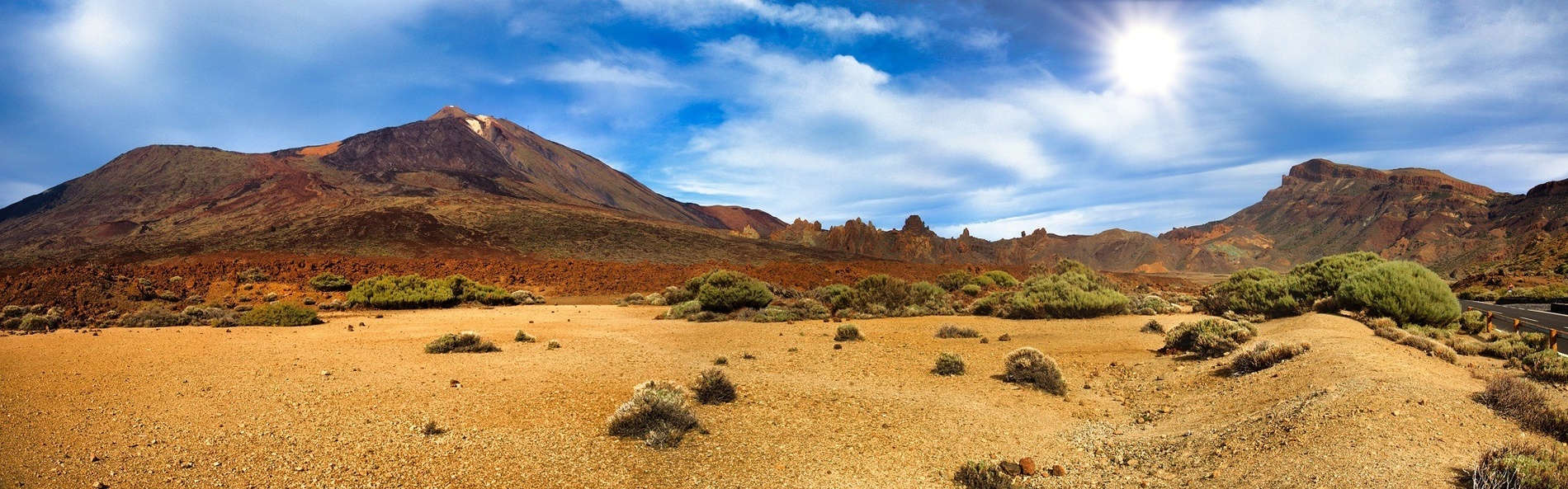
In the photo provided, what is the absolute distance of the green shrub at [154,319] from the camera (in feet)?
44.5

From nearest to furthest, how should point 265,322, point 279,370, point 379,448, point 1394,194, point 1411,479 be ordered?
1. point 1411,479
2. point 379,448
3. point 279,370
4. point 265,322
5. point 1394,194

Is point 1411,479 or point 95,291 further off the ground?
point 95,291

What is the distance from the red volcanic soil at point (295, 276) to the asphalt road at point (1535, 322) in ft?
61.1

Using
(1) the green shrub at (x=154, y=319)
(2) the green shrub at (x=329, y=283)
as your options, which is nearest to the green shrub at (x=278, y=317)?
(1) the green shrub at (x=154, y=319)

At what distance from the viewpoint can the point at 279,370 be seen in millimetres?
7777

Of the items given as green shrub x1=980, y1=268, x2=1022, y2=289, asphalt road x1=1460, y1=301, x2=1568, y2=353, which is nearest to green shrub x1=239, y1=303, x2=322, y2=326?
asphalt road x1=1460, y1=301, x2=1568, y2=353

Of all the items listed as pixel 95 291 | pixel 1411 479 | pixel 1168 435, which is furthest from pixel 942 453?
pixel 95 291

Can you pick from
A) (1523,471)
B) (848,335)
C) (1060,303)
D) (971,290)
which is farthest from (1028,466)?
(971,290)

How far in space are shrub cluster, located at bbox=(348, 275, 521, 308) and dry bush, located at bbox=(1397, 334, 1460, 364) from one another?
23.7m

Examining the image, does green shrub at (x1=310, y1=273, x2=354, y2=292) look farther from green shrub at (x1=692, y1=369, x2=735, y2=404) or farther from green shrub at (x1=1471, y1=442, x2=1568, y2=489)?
green shrub at (x1=1471, y1=442, x2=1568, y2=489)

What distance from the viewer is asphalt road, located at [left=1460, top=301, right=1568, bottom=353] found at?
13.0m

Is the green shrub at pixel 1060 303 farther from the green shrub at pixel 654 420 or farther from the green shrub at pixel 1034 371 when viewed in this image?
the green shrub at pixel 654 420

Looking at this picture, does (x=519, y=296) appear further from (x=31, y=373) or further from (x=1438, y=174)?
(x=1438, y=174)

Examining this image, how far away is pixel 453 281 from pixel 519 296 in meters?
2.34
